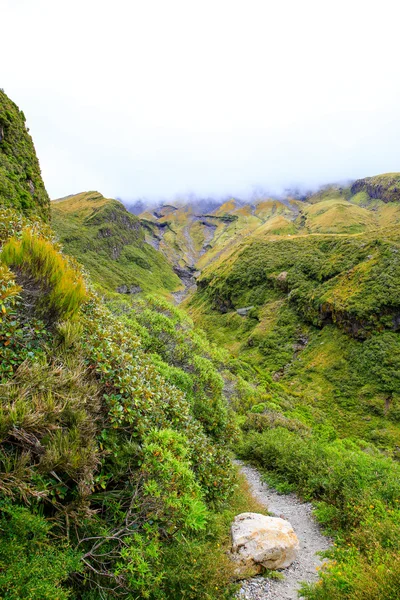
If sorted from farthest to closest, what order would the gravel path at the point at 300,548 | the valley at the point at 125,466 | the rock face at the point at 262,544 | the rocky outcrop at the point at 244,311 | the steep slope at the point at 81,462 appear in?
the rocky outcrop at the point at 244,311
the rock face at the point at 262,544
the gravel path at the point at 300,548
the valley at the point at 125,466
the steep slope at the point at 81,462

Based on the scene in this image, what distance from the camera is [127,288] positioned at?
130 metres

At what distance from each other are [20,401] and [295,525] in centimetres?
965

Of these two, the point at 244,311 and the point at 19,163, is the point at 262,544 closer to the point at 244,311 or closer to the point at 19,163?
the point at 19,163

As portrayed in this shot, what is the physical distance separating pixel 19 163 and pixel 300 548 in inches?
987

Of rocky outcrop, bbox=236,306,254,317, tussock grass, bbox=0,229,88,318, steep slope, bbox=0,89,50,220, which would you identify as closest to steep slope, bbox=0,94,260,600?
tussock grass, bbox=0,229,88,318

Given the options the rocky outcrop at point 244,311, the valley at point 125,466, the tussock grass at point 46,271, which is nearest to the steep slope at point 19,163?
the valley at point 125,466

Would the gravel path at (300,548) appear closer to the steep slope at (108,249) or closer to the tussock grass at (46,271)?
the tussock grass at (46,271)

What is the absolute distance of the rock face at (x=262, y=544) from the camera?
6.37 meters

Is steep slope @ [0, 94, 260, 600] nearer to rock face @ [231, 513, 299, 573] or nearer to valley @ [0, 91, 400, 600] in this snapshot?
valley @ [0, 91, 400, 600]

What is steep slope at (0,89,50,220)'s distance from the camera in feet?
54.1

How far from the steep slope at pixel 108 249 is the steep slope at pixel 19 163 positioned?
9670 centimetres

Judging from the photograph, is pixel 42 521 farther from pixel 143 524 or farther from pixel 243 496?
pixel 243 496

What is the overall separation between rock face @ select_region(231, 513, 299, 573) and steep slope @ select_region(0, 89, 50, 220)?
16.5 metres

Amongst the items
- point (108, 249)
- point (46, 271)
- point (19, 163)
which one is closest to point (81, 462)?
point (46, 271)
